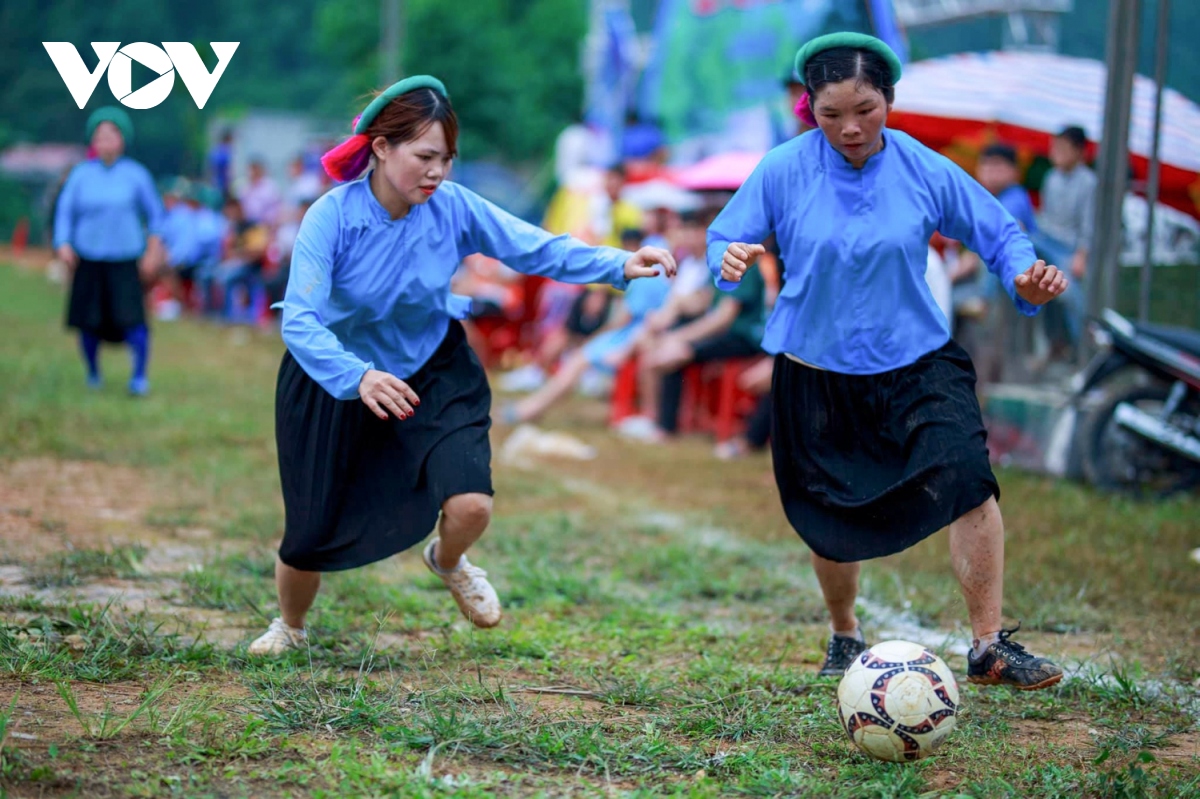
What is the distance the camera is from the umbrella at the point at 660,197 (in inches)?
469

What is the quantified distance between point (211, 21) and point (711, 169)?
176 feet

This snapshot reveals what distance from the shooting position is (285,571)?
4539 mm

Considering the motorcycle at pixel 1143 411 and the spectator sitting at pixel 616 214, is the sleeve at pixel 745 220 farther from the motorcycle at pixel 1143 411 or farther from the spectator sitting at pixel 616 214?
the spectator sitting at pixel 616 214

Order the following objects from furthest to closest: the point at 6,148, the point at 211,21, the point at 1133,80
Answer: the point at 211,21 → the point at 6,148 → the point at 1133,80

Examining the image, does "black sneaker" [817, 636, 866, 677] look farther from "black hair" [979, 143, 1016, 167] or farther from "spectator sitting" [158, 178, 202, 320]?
"spectator sitting" [158, 178, 202, 320]

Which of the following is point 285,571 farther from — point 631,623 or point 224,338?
point 224,338

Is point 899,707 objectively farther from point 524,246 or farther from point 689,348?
point 689,348

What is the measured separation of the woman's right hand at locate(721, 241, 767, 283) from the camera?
4078mm

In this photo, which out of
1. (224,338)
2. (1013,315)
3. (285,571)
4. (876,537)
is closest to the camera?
(876,537)

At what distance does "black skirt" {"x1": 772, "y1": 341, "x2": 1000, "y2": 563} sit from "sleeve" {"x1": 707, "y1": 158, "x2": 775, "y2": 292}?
416mm

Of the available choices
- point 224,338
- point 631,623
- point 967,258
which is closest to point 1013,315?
point 967,258

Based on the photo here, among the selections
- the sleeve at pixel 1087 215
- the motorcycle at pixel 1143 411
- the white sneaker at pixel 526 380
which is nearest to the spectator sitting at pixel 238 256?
the white sneaker at pixel 526 380

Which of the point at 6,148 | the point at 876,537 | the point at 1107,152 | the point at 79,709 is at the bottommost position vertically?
the point at 6,148

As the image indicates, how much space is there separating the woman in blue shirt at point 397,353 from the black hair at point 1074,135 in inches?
241
